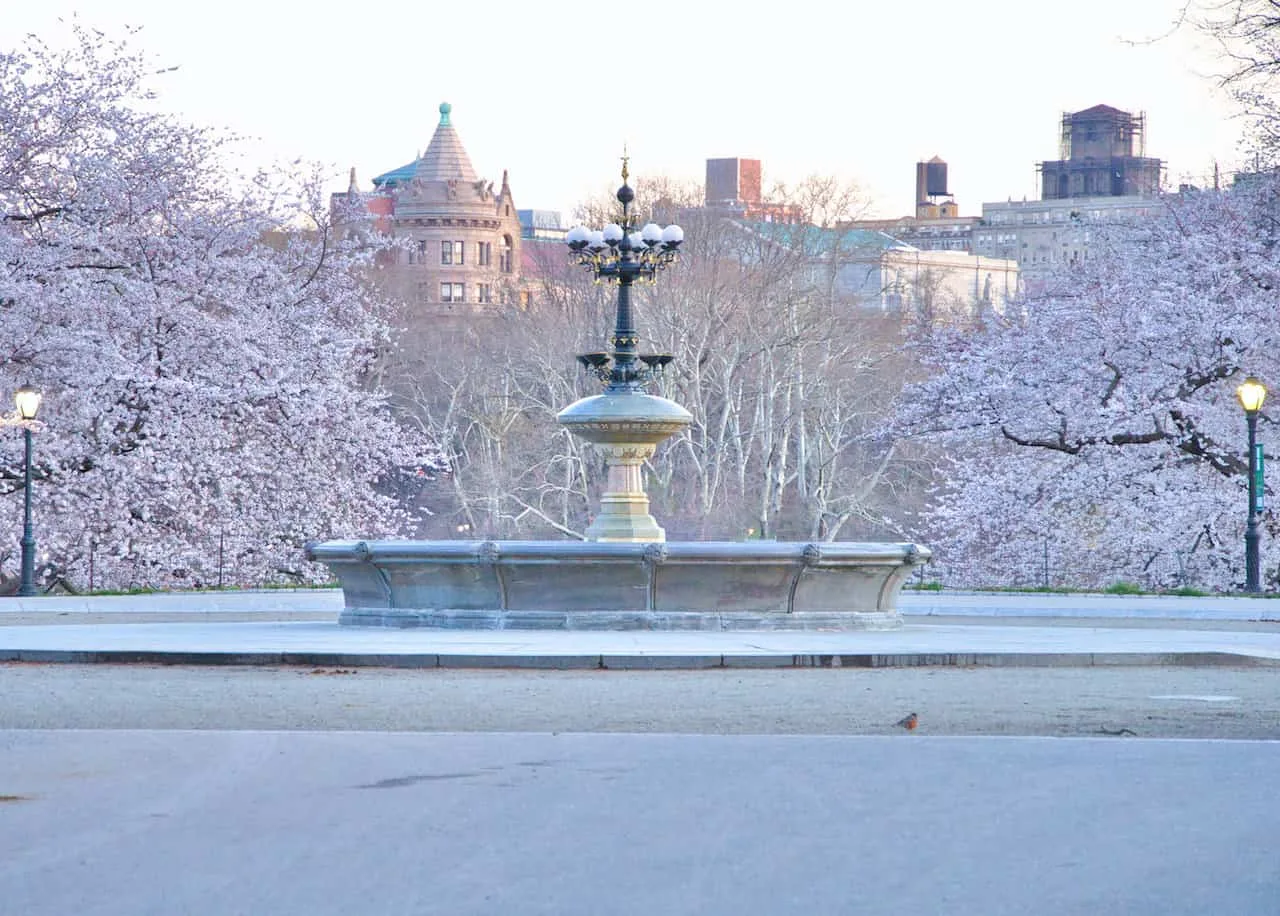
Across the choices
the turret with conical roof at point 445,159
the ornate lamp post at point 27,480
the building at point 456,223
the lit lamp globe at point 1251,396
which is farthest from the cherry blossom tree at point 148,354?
the turret with conical roof at point 445,159

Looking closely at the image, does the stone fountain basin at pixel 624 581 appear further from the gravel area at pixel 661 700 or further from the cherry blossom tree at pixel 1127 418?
the cherry blossom tree at pixel 1127 418

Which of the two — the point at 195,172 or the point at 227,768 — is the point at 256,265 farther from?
the point at 227,768

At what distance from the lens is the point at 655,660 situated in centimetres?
1728

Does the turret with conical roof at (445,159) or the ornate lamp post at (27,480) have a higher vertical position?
the turret with conical roof at (445,159)

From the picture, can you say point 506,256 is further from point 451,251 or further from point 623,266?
point 623,266

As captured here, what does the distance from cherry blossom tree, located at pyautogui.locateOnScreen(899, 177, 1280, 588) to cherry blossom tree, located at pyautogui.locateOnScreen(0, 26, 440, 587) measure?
1098 centimetres

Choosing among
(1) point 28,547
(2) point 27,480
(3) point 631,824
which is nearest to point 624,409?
(2) point 27,480

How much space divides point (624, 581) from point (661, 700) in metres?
6.84

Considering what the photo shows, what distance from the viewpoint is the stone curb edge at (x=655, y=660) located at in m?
17.3

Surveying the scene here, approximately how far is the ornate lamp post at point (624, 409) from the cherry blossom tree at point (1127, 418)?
11013 mm

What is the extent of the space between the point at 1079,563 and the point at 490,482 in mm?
31502

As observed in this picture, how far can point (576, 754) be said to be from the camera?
10523mm

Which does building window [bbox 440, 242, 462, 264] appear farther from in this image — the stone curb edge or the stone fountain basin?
the stone curb edge

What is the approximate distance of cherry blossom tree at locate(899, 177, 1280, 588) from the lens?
1404 inches
